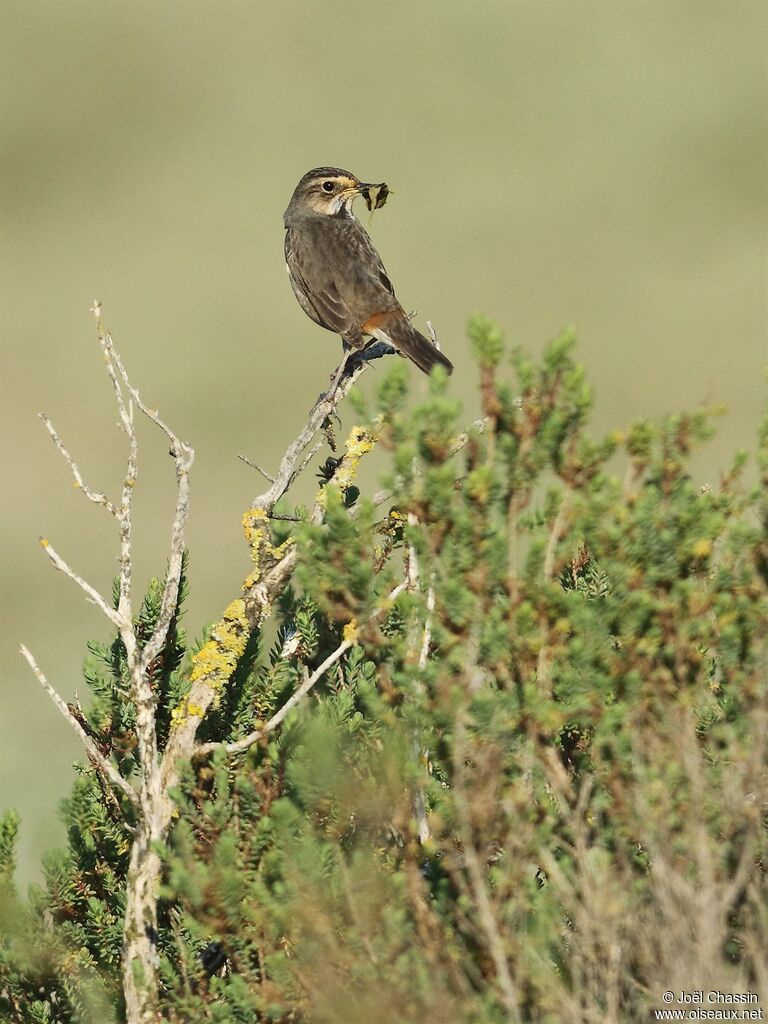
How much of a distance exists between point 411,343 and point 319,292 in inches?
55.6

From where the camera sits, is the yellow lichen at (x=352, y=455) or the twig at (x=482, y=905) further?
the yellow lichen at (x=352, y=455)

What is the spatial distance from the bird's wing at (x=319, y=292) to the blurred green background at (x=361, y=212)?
15793mm

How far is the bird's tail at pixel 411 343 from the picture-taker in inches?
365

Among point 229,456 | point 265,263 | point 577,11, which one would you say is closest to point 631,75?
point 577,11

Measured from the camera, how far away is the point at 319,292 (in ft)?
34.7

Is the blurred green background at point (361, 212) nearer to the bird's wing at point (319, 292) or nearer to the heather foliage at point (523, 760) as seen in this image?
the bird's wing at point (319, 292)

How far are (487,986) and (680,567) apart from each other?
1447 millimetres

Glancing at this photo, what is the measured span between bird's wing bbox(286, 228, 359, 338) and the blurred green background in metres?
15.8

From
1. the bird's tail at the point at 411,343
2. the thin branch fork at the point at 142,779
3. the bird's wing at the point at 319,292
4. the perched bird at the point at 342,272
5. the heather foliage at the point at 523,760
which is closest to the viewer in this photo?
the heather foliage at the point at 523,760

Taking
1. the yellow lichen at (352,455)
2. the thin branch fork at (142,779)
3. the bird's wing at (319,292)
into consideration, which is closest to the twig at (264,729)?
the thin branch fork at (142,779)

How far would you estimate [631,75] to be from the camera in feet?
185

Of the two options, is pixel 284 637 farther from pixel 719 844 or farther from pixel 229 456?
pixel 229 456

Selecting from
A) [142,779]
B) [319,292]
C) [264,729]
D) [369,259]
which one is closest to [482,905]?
[264,729]

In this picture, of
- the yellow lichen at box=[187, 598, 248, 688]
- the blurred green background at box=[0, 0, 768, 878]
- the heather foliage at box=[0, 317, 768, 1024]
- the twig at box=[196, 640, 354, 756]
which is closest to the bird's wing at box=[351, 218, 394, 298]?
the yellow lichen at box=[187, 598, 248, 688]
